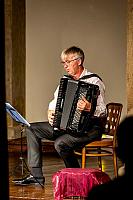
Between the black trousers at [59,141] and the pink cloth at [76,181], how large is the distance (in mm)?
418

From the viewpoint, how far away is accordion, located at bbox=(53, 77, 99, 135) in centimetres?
575

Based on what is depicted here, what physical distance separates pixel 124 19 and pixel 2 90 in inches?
240

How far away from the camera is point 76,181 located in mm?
5480

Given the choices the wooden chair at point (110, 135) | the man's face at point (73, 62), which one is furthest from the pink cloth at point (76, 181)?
the man's face at point (73, 62)

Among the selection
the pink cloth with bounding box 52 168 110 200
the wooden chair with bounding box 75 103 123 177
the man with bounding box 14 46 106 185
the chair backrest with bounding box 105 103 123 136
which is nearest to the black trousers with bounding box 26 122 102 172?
the man with bounding box 14 46 106 185

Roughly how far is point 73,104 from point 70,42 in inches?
132

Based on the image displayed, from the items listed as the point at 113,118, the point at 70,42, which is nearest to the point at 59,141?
the point at 113,118

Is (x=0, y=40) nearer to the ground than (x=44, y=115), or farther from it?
farther from it

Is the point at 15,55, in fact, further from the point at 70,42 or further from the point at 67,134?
the point at 67,134

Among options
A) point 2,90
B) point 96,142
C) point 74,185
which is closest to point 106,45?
point 96,142

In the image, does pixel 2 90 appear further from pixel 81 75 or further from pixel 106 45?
pixel 106 45

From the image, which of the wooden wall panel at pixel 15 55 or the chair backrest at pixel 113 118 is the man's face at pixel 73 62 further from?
the wooden wall panel at pixel 15 55

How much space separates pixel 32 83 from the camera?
9.22 metres

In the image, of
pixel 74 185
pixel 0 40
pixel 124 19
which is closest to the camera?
pixel 0 40
